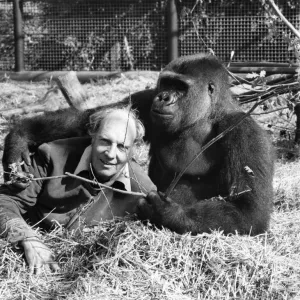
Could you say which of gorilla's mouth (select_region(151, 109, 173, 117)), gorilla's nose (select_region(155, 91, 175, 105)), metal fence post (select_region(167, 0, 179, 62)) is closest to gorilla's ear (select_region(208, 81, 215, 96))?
gorilla's nose (select_region(155, 91, 175, 105))

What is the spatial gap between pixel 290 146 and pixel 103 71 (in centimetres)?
514

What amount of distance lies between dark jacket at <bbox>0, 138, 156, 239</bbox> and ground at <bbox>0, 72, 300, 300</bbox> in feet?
0.75

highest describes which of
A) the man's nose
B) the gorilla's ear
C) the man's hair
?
the gorilla's ear

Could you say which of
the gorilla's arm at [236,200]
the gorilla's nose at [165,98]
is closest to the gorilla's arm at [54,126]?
the gorilla's nose at [165,98]

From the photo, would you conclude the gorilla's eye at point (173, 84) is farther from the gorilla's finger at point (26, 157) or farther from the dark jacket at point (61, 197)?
the gorilla's finger at point (26, 157)

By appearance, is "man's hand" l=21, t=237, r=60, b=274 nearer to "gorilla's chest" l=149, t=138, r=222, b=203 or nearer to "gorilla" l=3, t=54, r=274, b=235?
"gorilla" l=3, t=54, r=274, b=235

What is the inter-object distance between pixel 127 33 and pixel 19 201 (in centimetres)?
871

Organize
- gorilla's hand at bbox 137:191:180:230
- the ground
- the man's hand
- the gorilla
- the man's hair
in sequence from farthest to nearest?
the man's hair
the gorilla
gorilla's hand at bbox 137:191:180:230
the man's hand
the ground

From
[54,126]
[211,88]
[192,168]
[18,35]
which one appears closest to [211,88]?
[211,88]

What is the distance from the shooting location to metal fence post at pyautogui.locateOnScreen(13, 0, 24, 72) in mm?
12828

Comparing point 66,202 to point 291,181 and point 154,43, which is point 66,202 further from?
point 154,43

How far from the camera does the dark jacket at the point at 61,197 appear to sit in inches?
187

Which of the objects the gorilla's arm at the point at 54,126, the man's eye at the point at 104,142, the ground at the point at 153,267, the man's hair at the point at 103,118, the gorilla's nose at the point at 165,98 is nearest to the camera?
the ground at the point at 153,267

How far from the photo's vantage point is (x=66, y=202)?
15.9 ft
